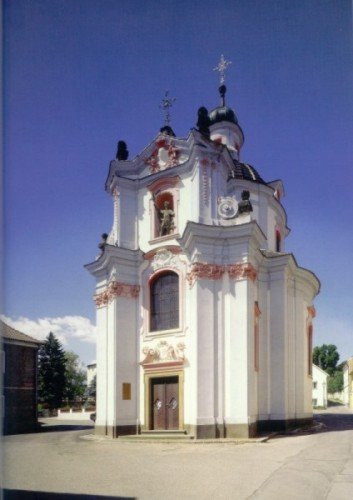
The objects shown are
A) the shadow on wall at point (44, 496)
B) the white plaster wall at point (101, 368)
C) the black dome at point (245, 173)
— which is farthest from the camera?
the black dome at point (245, 173)

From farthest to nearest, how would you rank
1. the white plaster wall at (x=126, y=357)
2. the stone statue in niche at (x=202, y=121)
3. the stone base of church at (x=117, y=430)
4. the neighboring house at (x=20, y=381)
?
the neighboring house at (x=20, y=381) < the stone statue in niche at (x=202, y=121) < the white plaster wall at (x=126, y=357) < the stone base of church at (x=117, y=430)

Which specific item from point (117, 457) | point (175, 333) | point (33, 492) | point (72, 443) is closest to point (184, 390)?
point (175, 333)

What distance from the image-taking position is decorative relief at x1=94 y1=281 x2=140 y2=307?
2063cm

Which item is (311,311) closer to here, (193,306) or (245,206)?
(245,206)

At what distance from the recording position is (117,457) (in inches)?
514

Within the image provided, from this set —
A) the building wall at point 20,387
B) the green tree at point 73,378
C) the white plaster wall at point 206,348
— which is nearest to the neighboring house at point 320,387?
the green tree at point 73,378

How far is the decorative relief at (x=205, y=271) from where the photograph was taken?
18.7 metres

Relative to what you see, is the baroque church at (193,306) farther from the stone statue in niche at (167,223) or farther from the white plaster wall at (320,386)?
the white plaster wall at (320,386)

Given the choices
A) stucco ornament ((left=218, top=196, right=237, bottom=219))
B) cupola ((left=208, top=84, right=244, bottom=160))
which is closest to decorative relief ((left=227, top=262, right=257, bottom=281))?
stucco ornament ((left=218, top=196, right=237, bottom=219))

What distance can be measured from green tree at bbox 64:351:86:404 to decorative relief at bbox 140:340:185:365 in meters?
18.5

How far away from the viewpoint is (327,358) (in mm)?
86312

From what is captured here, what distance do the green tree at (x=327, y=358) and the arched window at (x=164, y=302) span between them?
72659 mm

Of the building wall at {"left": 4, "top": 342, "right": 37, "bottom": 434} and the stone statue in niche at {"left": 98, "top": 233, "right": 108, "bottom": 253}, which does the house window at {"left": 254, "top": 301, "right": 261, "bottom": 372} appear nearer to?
the stone statue in niche at {"left": 98, "top": 233, "right": 108, "bottom": 253}

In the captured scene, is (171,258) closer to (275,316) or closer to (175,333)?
(175,333)
